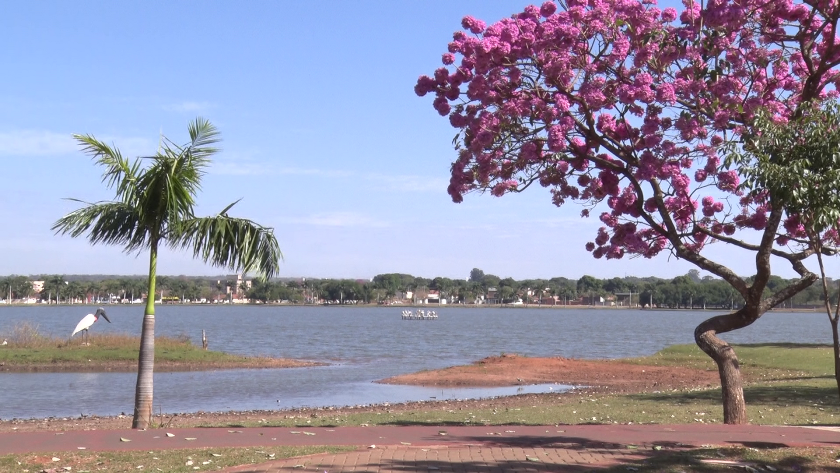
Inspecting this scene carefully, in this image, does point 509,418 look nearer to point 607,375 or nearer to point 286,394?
point 286,394

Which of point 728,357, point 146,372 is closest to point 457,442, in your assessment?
point 728,357

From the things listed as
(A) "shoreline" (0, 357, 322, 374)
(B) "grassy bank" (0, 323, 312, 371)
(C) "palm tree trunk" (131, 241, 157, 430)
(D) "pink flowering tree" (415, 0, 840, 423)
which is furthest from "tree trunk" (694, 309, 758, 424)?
(B) "grassy bank" (0, 323, 312, 371)

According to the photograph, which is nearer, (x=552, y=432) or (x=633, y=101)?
(x=633, y=101)

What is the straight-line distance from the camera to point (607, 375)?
34938 millimetres

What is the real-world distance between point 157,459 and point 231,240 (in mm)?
5769

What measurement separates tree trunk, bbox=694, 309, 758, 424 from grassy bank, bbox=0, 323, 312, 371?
3026 centimetres

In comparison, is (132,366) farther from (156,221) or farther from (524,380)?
(156,221)

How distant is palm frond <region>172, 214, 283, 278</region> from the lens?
15.5m

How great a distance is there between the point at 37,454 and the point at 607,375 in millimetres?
27111

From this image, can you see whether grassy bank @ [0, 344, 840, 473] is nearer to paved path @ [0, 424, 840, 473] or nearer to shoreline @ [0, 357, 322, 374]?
paved path @ [0, 424, 840, 473]

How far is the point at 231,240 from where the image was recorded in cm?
1567

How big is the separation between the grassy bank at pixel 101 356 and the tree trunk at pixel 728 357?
30.3 meters

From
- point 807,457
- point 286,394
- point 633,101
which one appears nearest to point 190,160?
point 633,101

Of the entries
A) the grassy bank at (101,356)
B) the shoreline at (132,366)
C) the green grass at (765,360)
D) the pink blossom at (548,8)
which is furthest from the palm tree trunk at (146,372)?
the grassy bank at (101,356)
